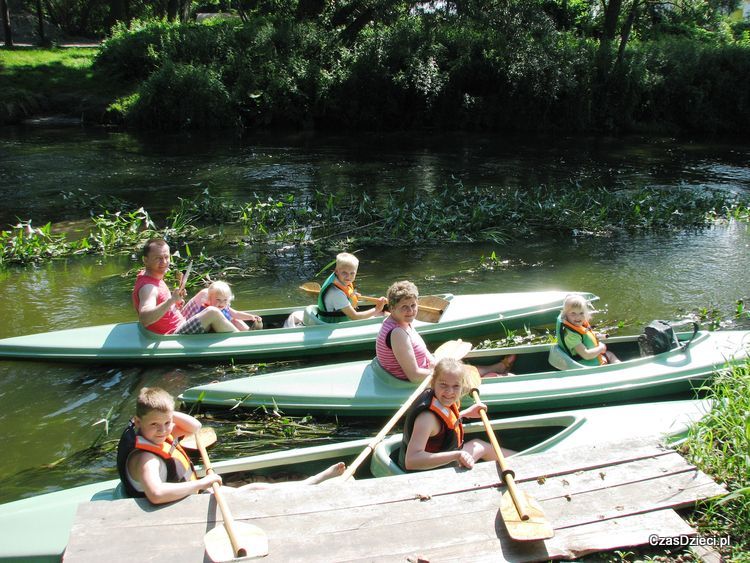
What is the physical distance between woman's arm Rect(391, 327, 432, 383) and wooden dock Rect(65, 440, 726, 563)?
55.9 inches

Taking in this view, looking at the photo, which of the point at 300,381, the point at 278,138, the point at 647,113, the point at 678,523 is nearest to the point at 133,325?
the point at 300,381

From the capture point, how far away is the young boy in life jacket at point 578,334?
18.4 ft

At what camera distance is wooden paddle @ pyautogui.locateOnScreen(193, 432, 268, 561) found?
333 centimetres

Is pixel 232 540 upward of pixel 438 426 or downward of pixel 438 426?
downward

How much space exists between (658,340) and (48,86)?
23.3 m

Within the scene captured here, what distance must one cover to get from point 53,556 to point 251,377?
2491 mm

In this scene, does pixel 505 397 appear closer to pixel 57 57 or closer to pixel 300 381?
pixel 300 381

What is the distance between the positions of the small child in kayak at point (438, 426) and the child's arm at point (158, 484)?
3.64 ft

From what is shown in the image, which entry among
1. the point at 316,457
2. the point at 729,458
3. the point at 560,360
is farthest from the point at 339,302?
the point at 729,458

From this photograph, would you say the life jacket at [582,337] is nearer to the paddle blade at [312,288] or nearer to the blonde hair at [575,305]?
the blonde hair at [575,305]

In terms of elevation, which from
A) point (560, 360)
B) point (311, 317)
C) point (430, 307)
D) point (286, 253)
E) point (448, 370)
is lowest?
point (286, 253)

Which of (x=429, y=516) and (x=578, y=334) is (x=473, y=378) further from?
(x=429, y=516)

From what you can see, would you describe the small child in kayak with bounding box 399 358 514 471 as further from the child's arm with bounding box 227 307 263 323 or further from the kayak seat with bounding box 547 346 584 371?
the child's arm with bounding box 227 307 263 323

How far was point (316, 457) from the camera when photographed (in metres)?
4.39
